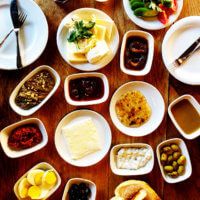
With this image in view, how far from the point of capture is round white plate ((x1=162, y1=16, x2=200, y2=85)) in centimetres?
187

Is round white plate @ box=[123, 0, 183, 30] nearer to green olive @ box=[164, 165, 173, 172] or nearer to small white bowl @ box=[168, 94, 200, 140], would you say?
small white bowl @ box=[168, 94, 200, 140]

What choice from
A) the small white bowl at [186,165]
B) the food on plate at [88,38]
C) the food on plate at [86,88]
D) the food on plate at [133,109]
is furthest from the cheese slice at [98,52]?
the small white bowl at [186,165]

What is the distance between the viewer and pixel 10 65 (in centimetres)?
187

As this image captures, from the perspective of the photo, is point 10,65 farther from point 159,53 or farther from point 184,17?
point 184,17

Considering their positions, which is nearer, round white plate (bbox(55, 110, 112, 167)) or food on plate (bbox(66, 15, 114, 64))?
food on plate (bbox(66, 15, 114, 64))

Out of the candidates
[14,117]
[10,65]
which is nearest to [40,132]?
[14,117]

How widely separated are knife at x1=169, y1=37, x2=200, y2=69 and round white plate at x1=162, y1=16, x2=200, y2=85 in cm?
2

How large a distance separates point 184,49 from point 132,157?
1.69ft

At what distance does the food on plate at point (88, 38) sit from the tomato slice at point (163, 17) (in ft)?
0.65

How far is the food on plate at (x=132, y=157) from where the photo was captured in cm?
192

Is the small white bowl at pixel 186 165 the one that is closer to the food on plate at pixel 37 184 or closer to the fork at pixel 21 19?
the food on plate at pixel 37 184

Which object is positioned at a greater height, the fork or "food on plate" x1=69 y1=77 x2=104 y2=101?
the fork

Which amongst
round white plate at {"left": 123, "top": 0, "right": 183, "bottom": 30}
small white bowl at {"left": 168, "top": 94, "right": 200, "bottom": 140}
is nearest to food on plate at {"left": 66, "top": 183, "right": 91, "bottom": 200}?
small white bowl at {"left": 168, "top": 94, "right": 200, "bottom": 140}

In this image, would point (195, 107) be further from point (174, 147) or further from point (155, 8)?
point (155, 8)
